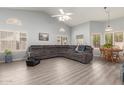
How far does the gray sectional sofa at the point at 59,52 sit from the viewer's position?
5.90 metres

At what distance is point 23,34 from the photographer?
6.63 metres

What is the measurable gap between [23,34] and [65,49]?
102 inches

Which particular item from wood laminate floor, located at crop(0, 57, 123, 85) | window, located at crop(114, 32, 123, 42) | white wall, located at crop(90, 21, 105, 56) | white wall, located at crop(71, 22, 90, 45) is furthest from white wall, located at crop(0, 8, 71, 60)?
window, located at crop(114, 32, 123, 42)

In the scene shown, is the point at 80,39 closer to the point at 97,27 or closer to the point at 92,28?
the point at 92,28

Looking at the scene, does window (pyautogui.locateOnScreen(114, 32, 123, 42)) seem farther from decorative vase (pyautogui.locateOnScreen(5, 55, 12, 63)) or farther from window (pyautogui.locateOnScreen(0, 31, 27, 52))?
decorative vase (pyautogui.locateOnScreen(5, 55, 12, 63))

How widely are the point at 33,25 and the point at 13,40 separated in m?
1.45

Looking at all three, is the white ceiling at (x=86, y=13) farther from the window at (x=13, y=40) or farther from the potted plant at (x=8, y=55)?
the potted plant at (x=8, y=55)

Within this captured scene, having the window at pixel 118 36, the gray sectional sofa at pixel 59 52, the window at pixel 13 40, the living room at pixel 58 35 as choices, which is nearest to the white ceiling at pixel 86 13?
the living room at pixel 58 35

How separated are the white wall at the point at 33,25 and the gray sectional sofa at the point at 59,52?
1.29ft

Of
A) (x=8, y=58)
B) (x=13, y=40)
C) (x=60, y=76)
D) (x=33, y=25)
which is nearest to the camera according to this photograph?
(x=60, y=76)

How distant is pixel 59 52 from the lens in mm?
7535

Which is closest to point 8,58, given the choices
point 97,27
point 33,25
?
point 33,25
